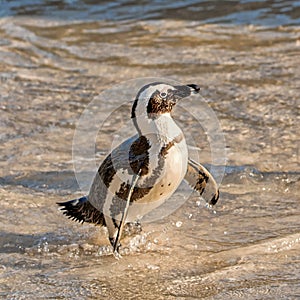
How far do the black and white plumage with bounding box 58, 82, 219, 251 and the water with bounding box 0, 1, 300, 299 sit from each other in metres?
0.27

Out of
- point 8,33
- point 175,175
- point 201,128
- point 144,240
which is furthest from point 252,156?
point 8,33

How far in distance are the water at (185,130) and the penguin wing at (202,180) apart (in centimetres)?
23

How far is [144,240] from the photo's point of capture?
178 inches

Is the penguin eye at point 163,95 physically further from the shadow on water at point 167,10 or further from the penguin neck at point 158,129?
the shadow on water at point 167,10

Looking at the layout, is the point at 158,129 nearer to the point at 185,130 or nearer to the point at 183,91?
the point at 183,91

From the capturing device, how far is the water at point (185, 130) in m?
4.04

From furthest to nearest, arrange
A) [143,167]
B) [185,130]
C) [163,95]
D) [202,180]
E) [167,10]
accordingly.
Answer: [167,10] < [185,130] < [202,180] < [163,95] < [143,167]

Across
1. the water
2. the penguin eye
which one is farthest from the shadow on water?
the penguin eye

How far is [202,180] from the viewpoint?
Answer: 445 cm

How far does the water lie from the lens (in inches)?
159

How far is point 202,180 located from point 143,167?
598 millimetres

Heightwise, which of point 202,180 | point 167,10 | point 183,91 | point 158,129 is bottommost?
point 167,10

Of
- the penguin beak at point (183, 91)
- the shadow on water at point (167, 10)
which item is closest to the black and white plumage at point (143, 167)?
the penguin beak at point (183, 91)

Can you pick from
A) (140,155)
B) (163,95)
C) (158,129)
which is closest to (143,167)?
(140,155)
